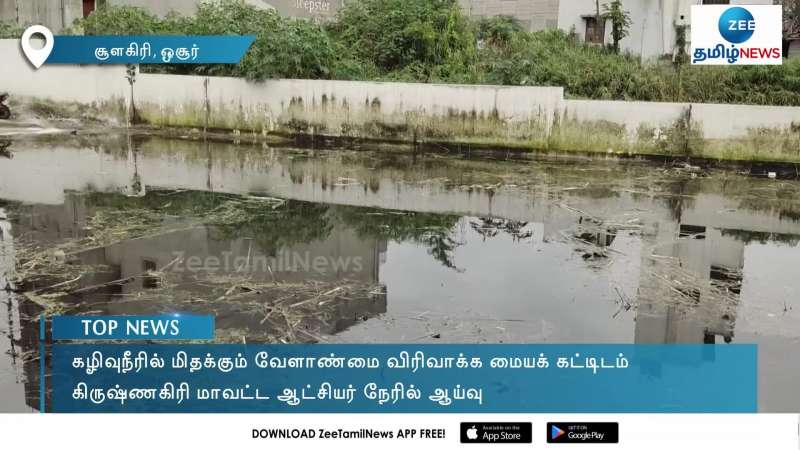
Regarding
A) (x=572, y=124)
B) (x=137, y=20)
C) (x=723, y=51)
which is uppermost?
(x=137, y=20)

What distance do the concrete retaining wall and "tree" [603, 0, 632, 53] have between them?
16.0 feet

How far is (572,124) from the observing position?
36.9ft

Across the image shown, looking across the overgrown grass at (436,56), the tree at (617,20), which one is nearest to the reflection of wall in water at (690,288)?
the overgrown grass at (436,56)

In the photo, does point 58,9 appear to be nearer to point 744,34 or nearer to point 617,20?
point 617,20

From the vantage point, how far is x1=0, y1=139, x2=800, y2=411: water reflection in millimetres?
4633

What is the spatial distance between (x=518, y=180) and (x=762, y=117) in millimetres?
3917

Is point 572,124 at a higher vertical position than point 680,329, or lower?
higher

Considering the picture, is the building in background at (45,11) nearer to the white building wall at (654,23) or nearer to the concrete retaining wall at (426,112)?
the concrete retaining wall at (426,112)

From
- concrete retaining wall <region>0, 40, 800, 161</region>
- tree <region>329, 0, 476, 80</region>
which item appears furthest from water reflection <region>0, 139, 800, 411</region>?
tree <region>329, 0, 476, 80</region>

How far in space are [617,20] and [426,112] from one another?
6412 mm

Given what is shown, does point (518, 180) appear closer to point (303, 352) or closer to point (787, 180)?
point (787, 180)

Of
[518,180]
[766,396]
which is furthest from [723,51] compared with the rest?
[766,396]

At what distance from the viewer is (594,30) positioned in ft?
57.9

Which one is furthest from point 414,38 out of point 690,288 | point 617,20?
point 690,288
